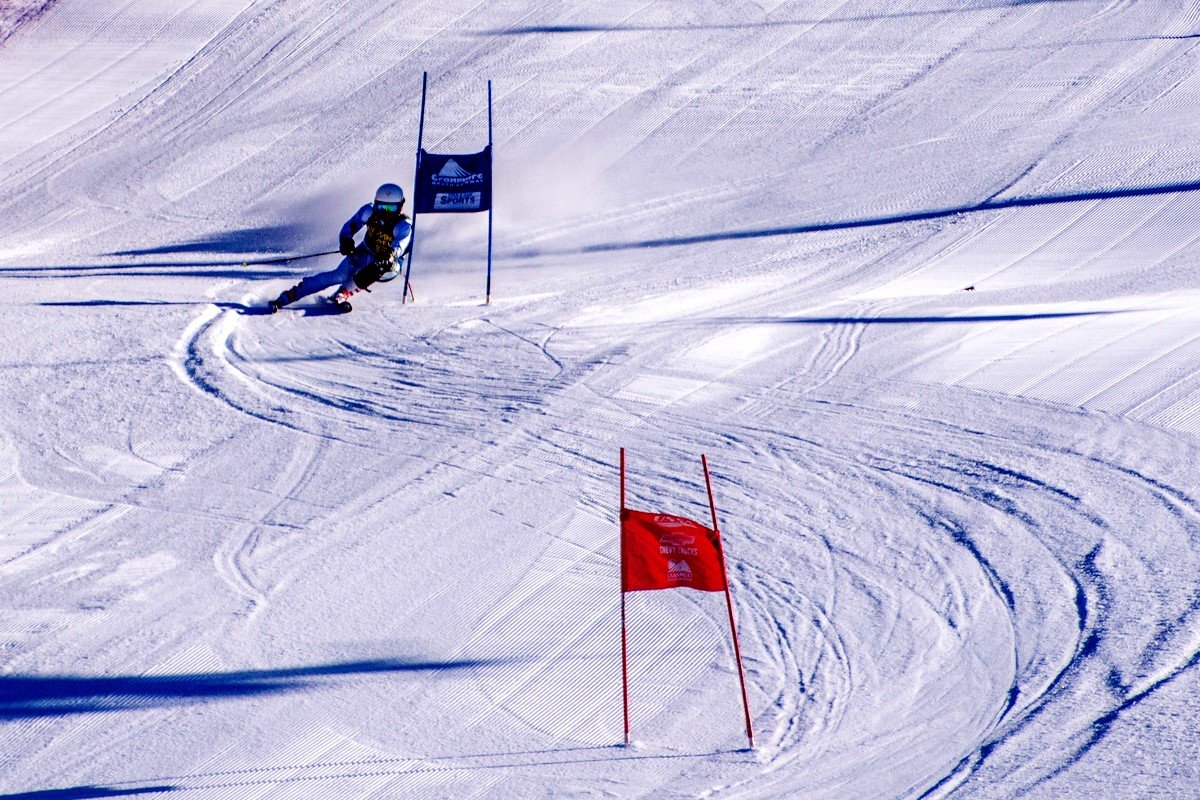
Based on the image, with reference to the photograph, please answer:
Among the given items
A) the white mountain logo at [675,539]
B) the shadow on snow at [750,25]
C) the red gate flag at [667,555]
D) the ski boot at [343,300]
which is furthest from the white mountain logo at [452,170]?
the white mountain logo at [675,539]

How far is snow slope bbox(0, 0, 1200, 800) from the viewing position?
664 centimetres

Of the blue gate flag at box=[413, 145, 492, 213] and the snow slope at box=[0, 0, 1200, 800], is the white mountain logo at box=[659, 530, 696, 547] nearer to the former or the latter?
the snow slope at box=[0, 0, 1200, 800]

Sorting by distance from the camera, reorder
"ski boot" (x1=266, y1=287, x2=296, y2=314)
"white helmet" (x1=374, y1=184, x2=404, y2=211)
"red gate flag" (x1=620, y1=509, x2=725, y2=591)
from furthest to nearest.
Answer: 1. "white helmet" (x1=374, y1=184, x2=404, y2=211)
2. "ski boot" (x1=266, y1=287, x2=296, y2=314)
3. "red gate flag" (x1=620, y1=509, x2=725, y2=591)

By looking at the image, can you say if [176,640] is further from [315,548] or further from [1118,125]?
[1118,125]

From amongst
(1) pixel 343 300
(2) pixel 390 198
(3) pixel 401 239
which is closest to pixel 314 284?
(1) pixel 343 300

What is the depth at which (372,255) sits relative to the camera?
41.9ft

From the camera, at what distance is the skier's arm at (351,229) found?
41.9 ft

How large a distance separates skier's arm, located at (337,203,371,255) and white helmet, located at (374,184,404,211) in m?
0.25

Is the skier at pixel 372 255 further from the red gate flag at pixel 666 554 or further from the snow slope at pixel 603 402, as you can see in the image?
the red gate flag at pixel 666 554

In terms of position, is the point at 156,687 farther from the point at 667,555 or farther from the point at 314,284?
→ the point at 314,284

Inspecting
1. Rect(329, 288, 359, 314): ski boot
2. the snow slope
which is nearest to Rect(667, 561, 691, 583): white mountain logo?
the snow slope

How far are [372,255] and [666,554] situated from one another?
7.04m

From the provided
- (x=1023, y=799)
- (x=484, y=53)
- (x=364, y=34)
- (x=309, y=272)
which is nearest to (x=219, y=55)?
(x=364, y=34)

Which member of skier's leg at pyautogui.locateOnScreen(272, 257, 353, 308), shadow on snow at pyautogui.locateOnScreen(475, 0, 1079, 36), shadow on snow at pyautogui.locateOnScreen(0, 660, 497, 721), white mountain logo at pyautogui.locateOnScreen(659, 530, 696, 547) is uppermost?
shadow on snow at pyautogui.locateOnScreen(475, 0, 1079, 36)
